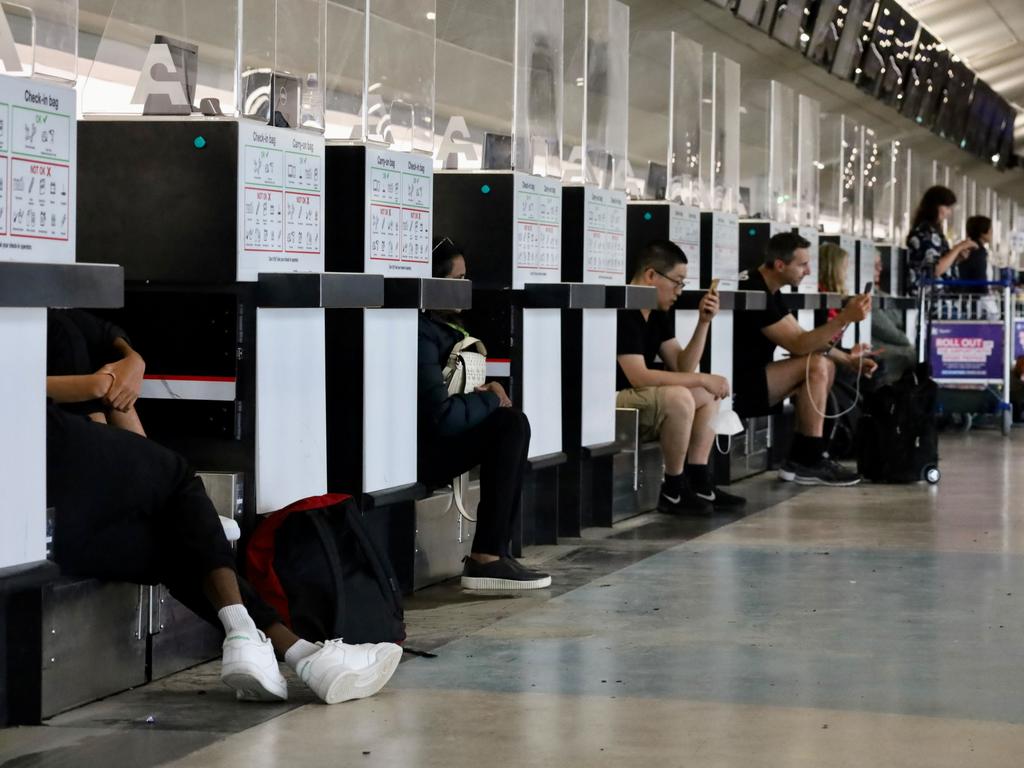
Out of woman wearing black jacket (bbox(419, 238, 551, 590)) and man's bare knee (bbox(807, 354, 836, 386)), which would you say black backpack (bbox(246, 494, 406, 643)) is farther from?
man's bare knee (bbox(807, 354, 836, 386))

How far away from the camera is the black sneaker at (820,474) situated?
8.38 m

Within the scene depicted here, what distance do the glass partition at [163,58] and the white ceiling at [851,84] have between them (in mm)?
8428

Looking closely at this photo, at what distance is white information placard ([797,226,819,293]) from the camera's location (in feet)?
32.1

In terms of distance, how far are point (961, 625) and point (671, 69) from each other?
150 inches

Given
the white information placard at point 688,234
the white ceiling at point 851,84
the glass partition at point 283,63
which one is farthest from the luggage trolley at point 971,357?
the glass partition at point 283,63

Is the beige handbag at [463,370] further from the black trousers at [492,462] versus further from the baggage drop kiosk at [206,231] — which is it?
the baggage drop kiosk at [206,231]

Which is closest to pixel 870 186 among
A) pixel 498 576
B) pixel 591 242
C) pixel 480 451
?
pixel 591 242

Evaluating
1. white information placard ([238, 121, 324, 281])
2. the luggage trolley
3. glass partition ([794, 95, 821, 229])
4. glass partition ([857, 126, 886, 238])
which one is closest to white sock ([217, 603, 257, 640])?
white information placard ([238, 121, 324, 281])

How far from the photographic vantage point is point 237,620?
3633 mm

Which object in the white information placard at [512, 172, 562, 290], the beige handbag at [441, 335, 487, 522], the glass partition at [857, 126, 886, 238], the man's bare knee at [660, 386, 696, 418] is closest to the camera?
the beige handbag at [441, 335, 487, 522]

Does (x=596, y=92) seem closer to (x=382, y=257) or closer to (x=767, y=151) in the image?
(x=382, y=257)

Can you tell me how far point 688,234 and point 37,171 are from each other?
4.75 meters

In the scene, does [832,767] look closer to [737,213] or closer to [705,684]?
[705,684]

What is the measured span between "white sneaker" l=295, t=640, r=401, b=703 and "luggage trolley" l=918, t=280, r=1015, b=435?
8.04 m
